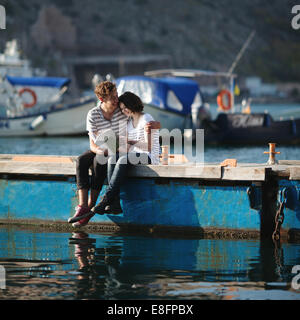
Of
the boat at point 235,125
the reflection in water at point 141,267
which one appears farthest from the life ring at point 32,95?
the reflection in water at point 141,267

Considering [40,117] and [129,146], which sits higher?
[40,117]

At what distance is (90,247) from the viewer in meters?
11.4

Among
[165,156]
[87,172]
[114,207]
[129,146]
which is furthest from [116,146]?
[165,156]

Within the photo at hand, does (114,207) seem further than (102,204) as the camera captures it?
Yes

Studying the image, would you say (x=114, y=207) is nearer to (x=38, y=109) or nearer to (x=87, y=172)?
(x=87, y=172)

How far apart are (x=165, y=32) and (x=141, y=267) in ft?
504

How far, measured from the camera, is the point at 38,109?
4731 cm

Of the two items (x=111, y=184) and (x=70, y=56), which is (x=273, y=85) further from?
(x=111, y=184)

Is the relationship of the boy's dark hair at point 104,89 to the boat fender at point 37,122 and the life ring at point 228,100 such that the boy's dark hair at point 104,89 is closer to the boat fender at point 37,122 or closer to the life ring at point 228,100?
the life ring at point 228,100

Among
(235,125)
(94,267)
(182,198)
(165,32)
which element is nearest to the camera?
(94,267)

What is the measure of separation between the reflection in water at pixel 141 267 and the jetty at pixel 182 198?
206 millimetres

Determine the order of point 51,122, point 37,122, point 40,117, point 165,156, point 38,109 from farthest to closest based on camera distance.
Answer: point 38,109
point 51,122
point 37,122
point 40,117
point 165,156

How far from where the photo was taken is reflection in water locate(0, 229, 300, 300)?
8992 millimetres

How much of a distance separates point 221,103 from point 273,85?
117873mm
